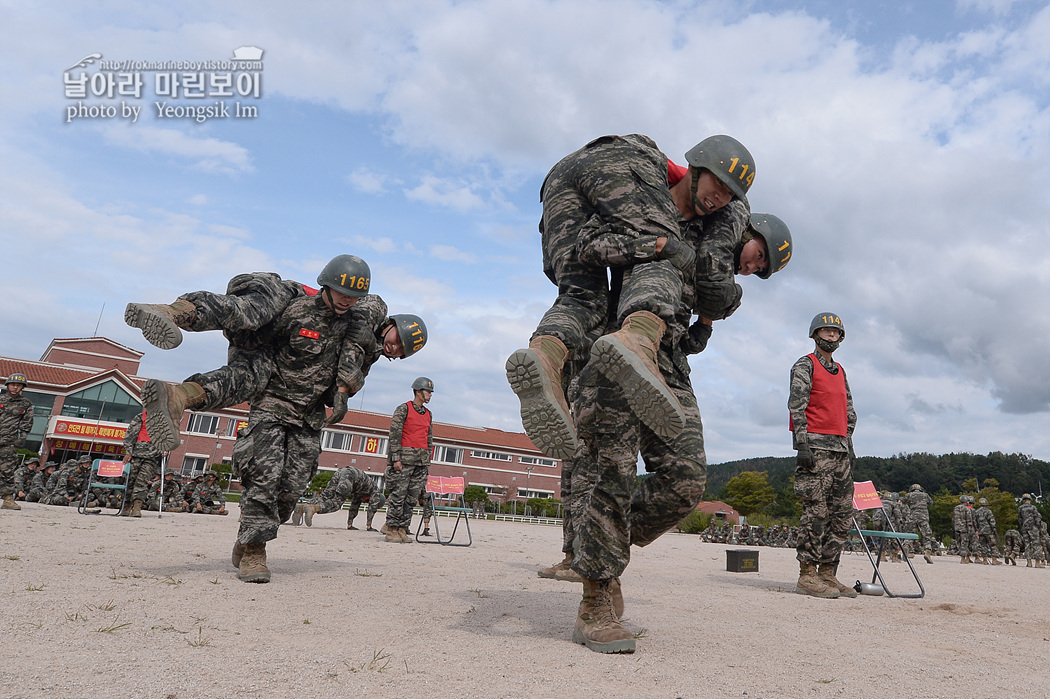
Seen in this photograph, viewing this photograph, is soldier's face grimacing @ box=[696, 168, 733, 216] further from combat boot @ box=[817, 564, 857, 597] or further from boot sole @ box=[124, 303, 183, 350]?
combat boot @ box=[817, 564, 857, 597]

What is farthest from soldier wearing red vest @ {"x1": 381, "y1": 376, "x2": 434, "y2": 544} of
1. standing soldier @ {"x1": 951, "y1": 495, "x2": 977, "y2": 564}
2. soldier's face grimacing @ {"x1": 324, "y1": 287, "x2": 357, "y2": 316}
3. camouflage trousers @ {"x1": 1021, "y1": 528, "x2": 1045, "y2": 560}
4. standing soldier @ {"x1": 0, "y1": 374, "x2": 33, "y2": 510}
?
camouflage trousers @ {"x1": 1021, "y1": 528, "x2": 1045, "y2": 560}

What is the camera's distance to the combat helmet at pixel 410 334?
547 cm

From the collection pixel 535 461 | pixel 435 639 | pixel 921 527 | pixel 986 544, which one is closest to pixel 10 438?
pixel 435 639

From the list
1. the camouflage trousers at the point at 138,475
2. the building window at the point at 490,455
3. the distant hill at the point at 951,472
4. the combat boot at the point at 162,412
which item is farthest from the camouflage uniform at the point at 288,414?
the distant hill at the point at 951,472

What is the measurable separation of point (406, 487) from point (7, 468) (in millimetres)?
7860

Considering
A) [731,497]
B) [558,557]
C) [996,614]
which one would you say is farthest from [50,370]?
[731,497]

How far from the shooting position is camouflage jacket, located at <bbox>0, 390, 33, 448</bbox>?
1150 cm

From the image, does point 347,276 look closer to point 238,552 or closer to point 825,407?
point 238,552

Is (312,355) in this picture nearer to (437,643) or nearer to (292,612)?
(292,612)

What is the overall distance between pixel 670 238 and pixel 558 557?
7814mm

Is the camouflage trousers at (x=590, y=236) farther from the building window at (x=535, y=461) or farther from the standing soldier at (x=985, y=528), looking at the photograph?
the building window at (x=535, y=461)

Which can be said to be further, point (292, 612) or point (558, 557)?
point (558, 557)

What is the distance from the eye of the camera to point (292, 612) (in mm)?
3221

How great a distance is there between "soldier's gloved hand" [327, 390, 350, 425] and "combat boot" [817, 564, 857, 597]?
4.97 m
